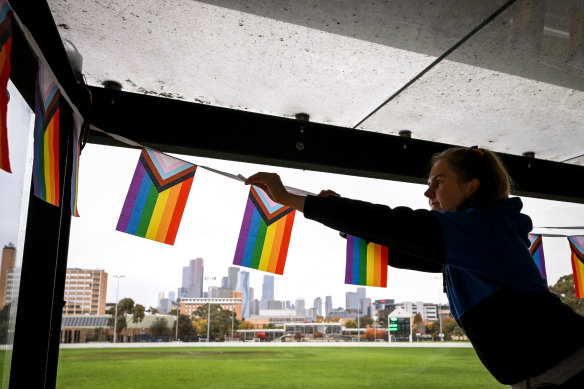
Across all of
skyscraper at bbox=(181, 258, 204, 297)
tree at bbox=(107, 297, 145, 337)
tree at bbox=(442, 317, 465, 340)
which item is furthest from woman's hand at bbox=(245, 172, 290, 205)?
tree at bbox=(107, 297, 145, 337)

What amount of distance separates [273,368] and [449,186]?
134ft

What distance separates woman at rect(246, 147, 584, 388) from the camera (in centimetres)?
97

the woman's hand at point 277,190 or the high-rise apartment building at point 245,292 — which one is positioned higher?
the woman's hand at point 277,190

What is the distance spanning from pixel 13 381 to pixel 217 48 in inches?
62.2

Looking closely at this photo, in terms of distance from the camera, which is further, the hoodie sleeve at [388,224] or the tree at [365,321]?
the tree at [365,321]

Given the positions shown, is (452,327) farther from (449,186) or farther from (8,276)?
(8,276)

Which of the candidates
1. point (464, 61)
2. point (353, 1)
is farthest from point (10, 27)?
point (464, 61)

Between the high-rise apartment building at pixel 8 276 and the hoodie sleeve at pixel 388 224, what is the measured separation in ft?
4.04

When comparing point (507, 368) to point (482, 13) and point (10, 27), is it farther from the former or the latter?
point (10, 27)

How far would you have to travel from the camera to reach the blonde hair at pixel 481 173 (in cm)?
121

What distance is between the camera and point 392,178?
286 cm

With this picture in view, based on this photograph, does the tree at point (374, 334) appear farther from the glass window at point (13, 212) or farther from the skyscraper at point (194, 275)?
the glass window at point (13, 212)

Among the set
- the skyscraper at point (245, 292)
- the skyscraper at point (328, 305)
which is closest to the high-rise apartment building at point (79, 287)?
the skyscraper at point (245, 292)

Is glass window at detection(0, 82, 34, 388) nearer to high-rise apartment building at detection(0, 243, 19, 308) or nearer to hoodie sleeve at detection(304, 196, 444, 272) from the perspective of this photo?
high-rise apartment building at detection(0, 243, 19, 308)
